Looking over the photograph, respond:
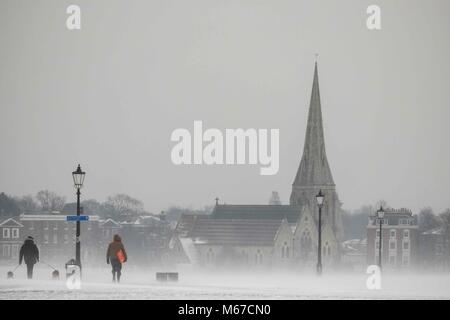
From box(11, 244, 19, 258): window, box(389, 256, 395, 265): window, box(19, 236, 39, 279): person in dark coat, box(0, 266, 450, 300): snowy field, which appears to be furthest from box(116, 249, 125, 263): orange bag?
box(11, 244, 19, 258): window

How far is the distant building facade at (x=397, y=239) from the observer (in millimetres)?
182375

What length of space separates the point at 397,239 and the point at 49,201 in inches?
2148

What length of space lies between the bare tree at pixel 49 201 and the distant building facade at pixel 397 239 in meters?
48.4

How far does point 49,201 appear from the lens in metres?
194

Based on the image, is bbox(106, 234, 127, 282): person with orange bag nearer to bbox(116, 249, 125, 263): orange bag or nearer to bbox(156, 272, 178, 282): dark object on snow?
bbox(116, 249, 125, 263): orange bag

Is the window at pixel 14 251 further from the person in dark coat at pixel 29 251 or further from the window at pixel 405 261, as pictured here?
the person in dark coat at pixel 29 251

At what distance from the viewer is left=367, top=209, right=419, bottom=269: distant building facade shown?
182 metres

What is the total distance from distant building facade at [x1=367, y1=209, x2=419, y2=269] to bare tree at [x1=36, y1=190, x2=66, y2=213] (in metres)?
48.4
